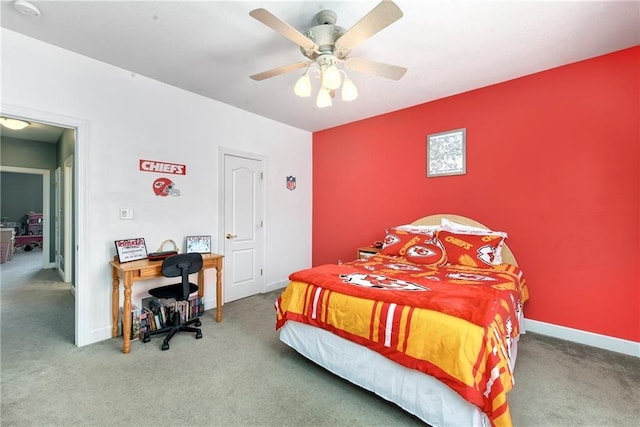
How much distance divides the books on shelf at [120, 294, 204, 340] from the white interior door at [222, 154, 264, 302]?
0.66 metres

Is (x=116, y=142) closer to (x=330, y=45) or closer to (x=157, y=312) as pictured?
(x=157, y=312)

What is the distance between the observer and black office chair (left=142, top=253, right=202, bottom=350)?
8.53 ft

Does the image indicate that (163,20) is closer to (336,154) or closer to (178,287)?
(178,287)

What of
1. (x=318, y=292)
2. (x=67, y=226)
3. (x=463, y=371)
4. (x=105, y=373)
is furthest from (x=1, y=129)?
(x=463, y=371)

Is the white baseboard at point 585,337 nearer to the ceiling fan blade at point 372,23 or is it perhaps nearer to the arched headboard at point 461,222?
the arched headboard at point 461,222

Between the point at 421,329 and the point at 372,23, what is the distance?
1777 millimetres

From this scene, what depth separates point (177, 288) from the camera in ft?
9.16

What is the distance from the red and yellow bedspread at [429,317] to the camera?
54.7 inches

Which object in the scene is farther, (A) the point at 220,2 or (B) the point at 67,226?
(B) the point at 67,226

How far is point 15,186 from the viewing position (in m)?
8.43

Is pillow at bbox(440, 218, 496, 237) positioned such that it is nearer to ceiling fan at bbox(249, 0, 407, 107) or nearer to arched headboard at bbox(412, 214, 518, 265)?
arched headboard at bbox(412, 214, 518, 265)

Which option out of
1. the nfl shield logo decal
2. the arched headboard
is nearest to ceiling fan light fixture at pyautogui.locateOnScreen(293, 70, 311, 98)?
the arched headboard

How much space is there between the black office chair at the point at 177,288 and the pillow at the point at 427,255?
7.27 feet

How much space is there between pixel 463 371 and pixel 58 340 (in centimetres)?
345
